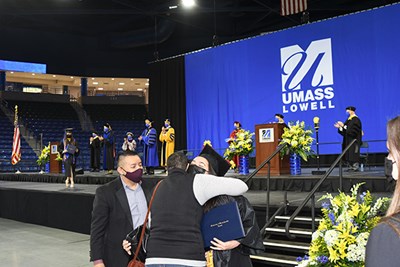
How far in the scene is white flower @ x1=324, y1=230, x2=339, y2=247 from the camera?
2439mm

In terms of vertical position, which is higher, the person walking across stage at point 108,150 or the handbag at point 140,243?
the person walking across stage at point 108,150

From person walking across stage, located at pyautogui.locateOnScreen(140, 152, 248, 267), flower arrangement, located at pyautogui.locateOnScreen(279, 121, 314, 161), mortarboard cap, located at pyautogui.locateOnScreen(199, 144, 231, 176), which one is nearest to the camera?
person walking across stage, located at pyautogui.locateOnScreen(140, 152, 248, 267)

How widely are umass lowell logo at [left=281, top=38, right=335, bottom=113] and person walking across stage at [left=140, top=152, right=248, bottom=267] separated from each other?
10.6 m

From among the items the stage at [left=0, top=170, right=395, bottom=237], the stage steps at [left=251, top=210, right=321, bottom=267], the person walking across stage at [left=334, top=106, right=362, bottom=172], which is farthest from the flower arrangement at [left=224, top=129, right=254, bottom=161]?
the stage steps at [left=251, top=210, right=321, bottom=267]

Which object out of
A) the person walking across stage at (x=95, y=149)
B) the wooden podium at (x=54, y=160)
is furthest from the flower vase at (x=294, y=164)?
the wooden podium at (x=54, y=160)

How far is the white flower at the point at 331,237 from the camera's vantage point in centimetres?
244

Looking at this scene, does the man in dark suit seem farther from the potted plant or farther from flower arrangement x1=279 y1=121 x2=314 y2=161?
the potted plant

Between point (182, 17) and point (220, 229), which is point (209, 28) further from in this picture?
point (220, 229)

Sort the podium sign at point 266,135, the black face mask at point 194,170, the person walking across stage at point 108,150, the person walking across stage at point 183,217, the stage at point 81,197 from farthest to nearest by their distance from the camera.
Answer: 1. the person walking across stage at point 108,150
2. the podium sign at point 266,135
3. the stage at point 81,197
4. the black face mask at point 194,170
5. the person walking across stage at point 183,217

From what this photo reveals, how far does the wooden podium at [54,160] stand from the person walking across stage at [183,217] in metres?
14.2

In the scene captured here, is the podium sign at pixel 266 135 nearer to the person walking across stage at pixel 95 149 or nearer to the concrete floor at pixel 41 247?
the concrete floor at pixel 41 247

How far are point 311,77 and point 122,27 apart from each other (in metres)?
14.9

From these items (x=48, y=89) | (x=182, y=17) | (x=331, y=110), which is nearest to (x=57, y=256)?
(x=331, y=110)

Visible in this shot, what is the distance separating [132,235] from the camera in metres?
2.67
